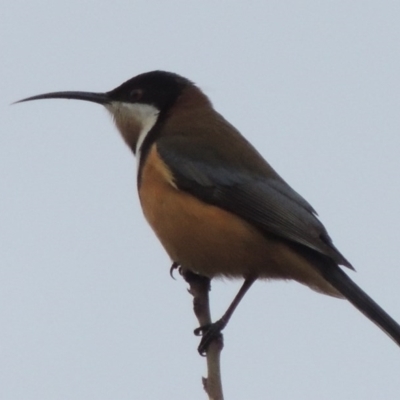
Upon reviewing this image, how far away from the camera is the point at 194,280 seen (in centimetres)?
685

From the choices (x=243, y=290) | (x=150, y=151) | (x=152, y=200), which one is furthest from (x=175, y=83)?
(x=243, y=290)

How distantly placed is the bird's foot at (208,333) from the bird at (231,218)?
2 cm

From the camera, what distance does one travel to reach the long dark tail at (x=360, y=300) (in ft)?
21.5

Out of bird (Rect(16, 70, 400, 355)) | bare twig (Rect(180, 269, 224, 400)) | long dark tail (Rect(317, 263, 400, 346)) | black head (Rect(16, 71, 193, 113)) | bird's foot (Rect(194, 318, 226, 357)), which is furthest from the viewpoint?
black head (Rect(16, 71, 193, 113))

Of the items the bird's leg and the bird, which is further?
the bird

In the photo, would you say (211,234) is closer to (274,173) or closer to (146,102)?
(274,173)

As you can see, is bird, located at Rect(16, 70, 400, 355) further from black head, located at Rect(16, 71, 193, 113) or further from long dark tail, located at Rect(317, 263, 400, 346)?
black head, located at Rect(16, 71, 193, 113)

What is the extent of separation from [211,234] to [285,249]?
554 mm

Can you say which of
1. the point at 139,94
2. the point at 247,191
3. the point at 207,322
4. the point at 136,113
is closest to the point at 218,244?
the point at 247,191

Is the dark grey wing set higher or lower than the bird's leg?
higher

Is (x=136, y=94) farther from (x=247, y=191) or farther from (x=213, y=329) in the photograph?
(x=213, y=329)

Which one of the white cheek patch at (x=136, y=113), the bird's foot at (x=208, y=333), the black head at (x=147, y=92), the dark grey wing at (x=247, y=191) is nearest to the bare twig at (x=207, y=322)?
the bird's foot at (x=208, y=333)

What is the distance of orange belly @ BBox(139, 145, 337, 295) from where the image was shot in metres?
7.12

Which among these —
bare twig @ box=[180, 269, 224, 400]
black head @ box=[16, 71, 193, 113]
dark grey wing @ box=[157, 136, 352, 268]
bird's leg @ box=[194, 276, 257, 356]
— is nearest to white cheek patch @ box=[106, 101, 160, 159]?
black head @ box=[16, 71, 193, 113]
